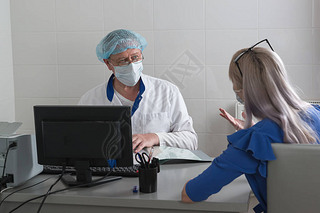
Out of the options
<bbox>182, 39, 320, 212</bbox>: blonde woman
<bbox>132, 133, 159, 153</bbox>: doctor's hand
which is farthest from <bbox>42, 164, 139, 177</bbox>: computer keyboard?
<bbox>182, 39, 320, 212</bbox>: blonde woman

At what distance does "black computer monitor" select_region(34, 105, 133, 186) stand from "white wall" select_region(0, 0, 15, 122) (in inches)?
59.2

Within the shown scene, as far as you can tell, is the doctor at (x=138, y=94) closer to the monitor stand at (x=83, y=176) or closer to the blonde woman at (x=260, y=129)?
the monitor stand at (x=83, y=176)

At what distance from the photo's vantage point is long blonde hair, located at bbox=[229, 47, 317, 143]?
4.51 feet

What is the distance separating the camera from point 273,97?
1.39 meters

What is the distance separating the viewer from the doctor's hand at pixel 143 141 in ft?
6.38

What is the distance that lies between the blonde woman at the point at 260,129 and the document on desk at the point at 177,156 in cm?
49

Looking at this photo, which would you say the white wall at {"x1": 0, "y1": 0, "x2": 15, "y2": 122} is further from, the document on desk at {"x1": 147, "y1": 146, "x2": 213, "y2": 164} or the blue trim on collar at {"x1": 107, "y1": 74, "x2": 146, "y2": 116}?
the document on desk at {"x1": 147, "y1": 146, "x2": 213, "y2": 164}

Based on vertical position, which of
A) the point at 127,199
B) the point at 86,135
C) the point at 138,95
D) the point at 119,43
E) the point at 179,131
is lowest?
the point at 127,199

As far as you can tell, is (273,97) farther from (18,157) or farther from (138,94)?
(138,94)

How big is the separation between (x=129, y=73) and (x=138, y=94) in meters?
0.16

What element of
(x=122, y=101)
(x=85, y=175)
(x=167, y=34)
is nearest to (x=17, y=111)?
(x=122, y=101)

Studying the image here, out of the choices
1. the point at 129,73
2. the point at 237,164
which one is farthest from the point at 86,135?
the point at 129,73

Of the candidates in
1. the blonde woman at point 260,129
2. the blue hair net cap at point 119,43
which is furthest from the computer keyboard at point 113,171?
the blue hair net cap at point 119,43

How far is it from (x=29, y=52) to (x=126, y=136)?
1.83 meters
